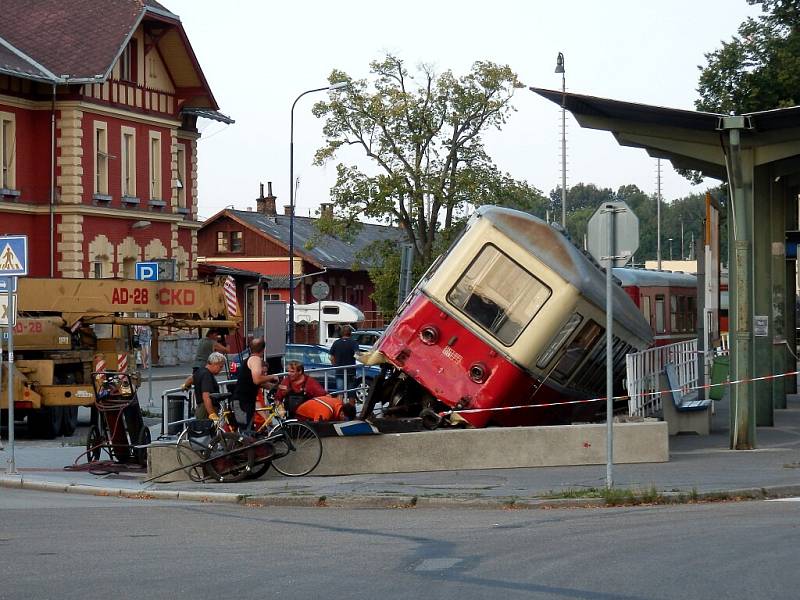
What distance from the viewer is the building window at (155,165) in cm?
5200

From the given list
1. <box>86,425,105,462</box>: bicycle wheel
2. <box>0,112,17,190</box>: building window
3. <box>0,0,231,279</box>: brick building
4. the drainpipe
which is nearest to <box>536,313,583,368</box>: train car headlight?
<box>86,425,105,462</box>: bicycle wheel

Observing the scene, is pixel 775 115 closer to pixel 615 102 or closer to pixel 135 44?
pixel 615 102

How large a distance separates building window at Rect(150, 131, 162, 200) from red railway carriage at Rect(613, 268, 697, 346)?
18.1 metres

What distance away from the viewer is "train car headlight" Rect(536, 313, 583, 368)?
19.4 metres

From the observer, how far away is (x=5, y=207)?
45.4 metres

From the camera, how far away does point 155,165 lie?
52.4 m

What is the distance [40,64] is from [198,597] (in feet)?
132

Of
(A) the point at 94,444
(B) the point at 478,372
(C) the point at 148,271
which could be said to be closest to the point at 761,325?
(B) the point at 478,372

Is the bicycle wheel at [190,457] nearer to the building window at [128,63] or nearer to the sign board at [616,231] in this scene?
the sign board at [616,231]

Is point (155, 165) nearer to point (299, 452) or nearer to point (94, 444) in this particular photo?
point (94, 444)

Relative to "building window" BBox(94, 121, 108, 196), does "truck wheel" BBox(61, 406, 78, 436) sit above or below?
below

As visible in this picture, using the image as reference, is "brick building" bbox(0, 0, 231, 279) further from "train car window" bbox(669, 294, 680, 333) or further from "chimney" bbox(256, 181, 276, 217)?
"chimney" bbox(256, 181, 276, 217)

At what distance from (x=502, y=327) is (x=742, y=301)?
3199 millimetres

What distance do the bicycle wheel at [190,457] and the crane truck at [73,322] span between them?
8.98m
